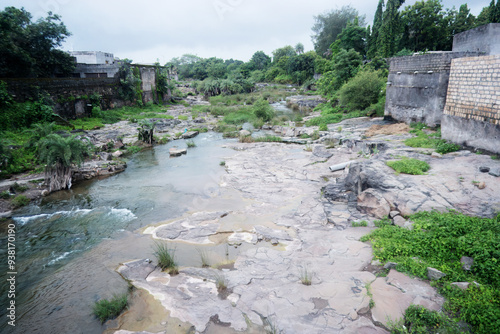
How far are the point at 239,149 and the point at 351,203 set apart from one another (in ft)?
31.8

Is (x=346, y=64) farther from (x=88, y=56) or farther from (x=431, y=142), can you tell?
(x=88, y=56)

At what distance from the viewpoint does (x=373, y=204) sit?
25.6 ft

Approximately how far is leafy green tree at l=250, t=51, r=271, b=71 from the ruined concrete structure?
2548 inches

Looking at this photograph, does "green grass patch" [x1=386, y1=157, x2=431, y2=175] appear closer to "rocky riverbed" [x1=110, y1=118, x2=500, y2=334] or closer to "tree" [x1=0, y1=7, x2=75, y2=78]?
"rocky riverbed" [x1=110, y1=118, x2=500, y2=334]

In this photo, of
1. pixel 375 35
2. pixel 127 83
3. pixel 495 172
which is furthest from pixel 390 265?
pixel 375 35

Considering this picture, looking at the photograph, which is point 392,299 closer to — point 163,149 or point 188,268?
point 188,268

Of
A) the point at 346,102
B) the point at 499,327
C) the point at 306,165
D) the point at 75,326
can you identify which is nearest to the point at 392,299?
the point at 499,327

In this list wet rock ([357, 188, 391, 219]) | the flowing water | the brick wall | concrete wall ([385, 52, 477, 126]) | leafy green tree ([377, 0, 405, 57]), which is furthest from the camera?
leafy green tree ([377, 0, 405, 57])

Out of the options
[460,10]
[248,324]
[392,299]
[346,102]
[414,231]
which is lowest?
[248,324]

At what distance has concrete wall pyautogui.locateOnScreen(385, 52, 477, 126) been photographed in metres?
13.1

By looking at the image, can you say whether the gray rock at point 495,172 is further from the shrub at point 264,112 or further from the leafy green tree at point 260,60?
the leafy green tree at point 260,60

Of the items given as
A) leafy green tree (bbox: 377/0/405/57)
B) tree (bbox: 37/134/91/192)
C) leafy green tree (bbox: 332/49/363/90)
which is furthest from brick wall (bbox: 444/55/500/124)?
leafy green tree (bbox: 377/0/405/57)

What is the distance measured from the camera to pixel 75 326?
5.01 m

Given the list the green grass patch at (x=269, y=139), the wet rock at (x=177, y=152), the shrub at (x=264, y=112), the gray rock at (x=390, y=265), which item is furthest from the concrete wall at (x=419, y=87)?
the wet rock at (x=177, y=152)
